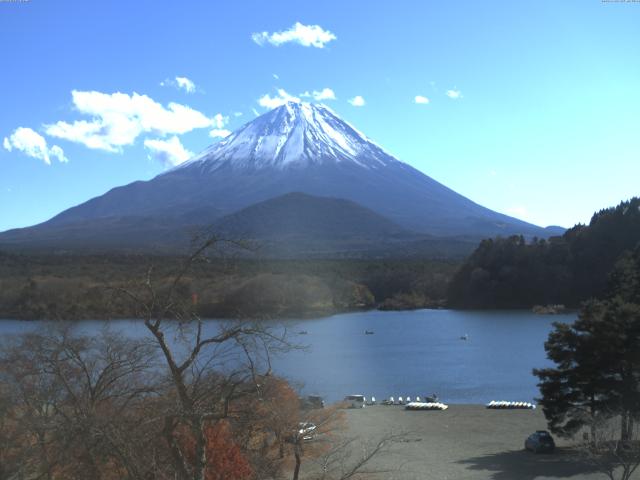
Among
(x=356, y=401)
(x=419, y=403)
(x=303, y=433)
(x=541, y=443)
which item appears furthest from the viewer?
(x=356, y=401)

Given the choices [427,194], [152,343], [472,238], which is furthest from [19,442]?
[427,194]

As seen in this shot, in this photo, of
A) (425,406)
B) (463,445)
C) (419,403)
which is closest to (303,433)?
(463,445)

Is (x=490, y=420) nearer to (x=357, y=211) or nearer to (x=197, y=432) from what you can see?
A: (x=197, y=432)

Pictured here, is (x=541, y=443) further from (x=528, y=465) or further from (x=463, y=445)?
(x=463, y=445)

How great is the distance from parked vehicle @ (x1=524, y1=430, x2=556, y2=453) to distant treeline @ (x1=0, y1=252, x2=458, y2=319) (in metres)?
7.15

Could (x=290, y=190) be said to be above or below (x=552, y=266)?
above

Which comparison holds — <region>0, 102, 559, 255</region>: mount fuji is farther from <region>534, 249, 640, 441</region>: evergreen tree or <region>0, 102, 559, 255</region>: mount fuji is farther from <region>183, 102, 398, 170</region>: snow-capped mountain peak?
<region>534, 249, 640, 441</region>: evergreen tree

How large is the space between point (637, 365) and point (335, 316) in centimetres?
3136

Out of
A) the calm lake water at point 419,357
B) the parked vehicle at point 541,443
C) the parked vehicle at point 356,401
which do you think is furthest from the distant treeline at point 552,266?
the parked vehicle at point 541,443

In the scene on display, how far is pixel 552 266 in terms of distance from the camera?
44.4 metres

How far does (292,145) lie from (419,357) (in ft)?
273

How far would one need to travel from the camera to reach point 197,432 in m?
3.84

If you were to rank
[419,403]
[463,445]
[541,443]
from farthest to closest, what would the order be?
[419,403] < [463,445] < [541,443]

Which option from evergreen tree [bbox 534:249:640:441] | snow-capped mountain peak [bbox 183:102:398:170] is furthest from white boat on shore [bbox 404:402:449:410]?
snow-capped mountain peak [bbox 183:102:398:170]
